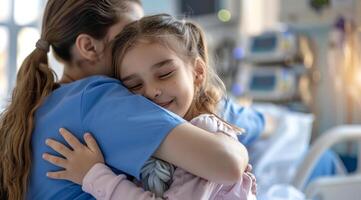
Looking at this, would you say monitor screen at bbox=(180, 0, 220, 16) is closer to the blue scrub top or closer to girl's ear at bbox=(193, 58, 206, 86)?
girl's ear at bbox=(193, 58, 206, 86)

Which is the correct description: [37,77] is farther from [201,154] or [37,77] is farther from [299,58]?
Answer: [299,58]

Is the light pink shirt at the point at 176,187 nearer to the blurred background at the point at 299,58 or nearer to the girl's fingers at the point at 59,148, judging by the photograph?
the girl's fingers at the point at 59,148

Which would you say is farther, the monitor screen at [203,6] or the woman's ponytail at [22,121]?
the monitor screen at [203,6]

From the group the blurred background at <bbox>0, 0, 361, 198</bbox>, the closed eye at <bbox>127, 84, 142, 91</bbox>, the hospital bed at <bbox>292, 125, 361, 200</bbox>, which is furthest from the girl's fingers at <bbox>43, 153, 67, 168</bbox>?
the blurred background at <bbox>0, 0, 361, 198</bbox>

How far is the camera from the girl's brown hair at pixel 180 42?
3.24ft

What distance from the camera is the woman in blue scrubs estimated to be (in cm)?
84

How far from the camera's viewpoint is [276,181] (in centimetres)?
189

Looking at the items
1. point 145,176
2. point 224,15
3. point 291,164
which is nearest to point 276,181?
point 291,164

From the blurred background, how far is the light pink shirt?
125cm

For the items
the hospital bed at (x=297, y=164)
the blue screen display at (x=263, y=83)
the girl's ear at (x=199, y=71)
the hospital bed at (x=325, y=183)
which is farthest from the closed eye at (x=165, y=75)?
the blue screen display at (x=263, y=83)

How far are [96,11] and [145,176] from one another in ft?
1.32

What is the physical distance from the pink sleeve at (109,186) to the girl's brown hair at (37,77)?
0.57 ft

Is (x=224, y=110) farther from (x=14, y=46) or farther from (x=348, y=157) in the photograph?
(x=14, y=46)

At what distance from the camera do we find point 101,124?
0.88 meters
